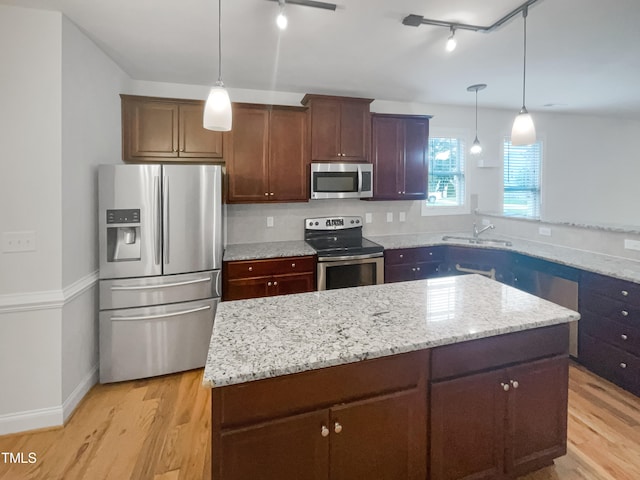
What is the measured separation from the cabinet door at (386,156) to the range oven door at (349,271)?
879 millimetres

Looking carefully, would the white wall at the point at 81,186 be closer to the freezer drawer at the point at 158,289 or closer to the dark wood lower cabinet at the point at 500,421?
the freezer drawer at the point at 158,289

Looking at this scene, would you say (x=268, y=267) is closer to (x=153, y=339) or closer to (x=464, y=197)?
(x=153, y=339)

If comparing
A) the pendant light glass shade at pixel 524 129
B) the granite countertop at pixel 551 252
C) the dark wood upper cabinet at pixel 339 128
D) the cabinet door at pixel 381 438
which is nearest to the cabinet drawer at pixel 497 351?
the cabinet door at pixel 381 438

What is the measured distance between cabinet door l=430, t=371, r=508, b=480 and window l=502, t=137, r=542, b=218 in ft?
12.9

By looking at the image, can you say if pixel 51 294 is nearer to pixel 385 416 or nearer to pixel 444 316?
pixel 385 416

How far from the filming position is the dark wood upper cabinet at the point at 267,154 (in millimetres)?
3395

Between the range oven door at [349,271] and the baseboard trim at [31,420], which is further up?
the range oven door at [349,271]

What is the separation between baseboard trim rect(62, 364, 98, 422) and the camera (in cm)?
231

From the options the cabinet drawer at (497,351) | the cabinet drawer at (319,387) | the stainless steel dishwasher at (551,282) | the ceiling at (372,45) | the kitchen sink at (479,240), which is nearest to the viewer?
the cabinet drawer at (319,387)

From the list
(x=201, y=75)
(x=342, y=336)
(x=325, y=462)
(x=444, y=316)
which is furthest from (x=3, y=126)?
(x=444, y=316)

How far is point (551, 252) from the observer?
329 cm

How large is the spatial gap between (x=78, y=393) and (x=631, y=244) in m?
4.51

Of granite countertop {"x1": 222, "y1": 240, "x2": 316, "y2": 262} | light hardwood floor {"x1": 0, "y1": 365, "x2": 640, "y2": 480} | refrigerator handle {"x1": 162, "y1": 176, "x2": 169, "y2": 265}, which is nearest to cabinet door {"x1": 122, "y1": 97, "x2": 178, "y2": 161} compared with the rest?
refrigerator handle {"x1": 162, "y1": 176, "x2": 169, "y2": 265}

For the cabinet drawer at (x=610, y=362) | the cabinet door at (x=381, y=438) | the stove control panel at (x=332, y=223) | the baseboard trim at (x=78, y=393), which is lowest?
the baseboard trim at (x=78, y=393)
